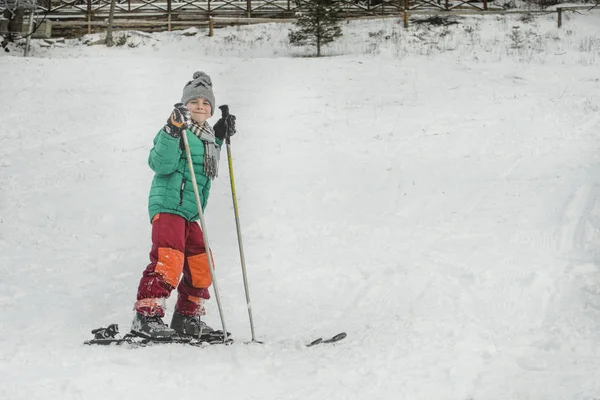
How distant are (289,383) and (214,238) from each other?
4.07 metres

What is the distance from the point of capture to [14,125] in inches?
480

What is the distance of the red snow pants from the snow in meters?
0.40

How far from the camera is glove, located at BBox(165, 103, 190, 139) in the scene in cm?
413

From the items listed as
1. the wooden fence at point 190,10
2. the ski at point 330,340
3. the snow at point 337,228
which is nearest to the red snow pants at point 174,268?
the snow at point 337,228

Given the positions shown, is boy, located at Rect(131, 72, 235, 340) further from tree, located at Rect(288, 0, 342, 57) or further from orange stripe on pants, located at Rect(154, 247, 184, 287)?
tree, located at Rect(288, 0, 342, 57)

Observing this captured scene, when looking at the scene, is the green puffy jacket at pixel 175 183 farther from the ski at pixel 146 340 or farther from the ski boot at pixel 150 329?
the ski at pixel 146 340

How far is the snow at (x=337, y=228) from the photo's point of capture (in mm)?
3689

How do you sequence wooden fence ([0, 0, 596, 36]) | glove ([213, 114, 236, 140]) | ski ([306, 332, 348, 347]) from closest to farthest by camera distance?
ski ([306, 332, 348, 347])
glove ([213, 114, 236, 140])
wooden fence ([0, 0, 596, 36])

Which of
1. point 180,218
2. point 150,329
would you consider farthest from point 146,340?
point 180,218

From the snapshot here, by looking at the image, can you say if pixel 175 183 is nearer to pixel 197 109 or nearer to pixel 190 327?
pixel 197 109

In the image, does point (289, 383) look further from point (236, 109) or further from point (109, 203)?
point (236, 109)

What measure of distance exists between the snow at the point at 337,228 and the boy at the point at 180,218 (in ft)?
1.34

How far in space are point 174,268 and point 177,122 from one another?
39.6 inches

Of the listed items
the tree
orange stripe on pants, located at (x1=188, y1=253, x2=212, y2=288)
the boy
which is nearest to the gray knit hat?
the boy
